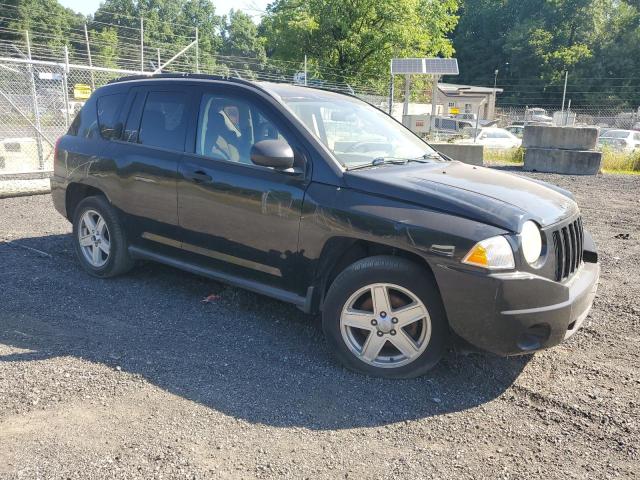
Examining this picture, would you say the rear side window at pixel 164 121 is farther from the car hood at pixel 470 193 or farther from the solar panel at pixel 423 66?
the solar panel at pixel 423 66

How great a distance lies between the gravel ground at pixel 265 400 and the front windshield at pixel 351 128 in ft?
4.74

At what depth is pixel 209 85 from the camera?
14.8ft

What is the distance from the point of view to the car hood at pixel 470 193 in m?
3.30

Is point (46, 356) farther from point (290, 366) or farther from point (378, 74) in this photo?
point (378, 74)

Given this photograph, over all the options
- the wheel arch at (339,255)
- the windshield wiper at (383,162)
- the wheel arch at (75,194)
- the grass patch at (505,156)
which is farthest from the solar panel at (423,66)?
the wheel arch at (339,255)

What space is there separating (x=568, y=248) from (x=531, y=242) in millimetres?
453

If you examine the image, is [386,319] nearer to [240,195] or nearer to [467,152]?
[240,195]

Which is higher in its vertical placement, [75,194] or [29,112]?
[29,112]

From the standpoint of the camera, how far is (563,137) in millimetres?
15039

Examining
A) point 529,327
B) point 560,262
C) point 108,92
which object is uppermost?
point 108,92

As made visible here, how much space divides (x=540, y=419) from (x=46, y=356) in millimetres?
3231

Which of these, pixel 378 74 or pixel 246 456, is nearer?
pixel 246 456

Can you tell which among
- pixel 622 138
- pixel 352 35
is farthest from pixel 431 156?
pixel 352 35

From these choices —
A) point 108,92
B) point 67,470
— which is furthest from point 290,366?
point 108,92
